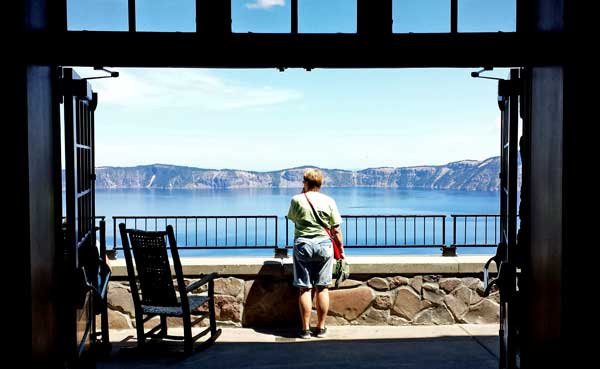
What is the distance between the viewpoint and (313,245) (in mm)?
5090

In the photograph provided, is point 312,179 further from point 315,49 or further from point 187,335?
point 315,49

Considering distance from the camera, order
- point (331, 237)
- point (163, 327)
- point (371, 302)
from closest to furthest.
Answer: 1. point (163, 327)
2. point (331, 237)
3. point (371, 302)

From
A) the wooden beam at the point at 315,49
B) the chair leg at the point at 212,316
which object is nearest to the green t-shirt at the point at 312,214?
the chair leg at the point at 212,316

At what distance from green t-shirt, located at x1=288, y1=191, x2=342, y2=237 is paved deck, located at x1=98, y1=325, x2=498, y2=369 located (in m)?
1.00

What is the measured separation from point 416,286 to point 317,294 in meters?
1.07

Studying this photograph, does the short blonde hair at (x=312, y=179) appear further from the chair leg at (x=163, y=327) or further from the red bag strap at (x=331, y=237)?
the chair leg at (x=163, y=327)

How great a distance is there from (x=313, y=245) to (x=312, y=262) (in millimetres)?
185

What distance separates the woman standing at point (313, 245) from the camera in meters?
5.10

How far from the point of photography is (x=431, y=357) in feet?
15.1

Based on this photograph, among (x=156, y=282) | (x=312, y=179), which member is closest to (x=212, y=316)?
(x=156, y=282)

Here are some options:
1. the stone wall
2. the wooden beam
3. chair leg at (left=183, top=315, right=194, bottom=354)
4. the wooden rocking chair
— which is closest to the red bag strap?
the stone wall

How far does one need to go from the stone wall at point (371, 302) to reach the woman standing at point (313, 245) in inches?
13.4
